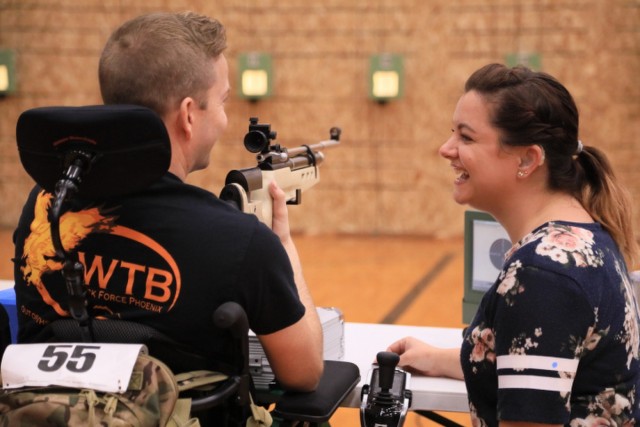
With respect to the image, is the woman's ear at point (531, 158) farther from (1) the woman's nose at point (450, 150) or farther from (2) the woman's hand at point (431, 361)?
(2) the woman's hand at point (431, 361)

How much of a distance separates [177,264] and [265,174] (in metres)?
0.63

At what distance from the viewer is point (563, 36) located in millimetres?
6441

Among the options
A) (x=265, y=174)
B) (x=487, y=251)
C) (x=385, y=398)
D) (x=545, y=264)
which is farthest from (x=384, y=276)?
(x=545, y=264)

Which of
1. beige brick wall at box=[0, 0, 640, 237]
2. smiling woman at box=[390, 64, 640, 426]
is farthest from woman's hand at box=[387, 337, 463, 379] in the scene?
beige brick wall at box=[0, 0, 640, 237]

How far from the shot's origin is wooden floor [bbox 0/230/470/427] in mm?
4586

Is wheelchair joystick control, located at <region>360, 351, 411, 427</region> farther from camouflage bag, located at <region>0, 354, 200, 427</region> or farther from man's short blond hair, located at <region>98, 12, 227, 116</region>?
man's short blond hair, located at <region>98, 12, 227, 116</region>

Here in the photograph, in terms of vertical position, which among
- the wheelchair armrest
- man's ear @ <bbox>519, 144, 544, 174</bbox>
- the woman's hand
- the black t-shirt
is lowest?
the woman's hand

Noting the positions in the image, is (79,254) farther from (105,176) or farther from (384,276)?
(384,276)

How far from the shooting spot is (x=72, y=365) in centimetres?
122

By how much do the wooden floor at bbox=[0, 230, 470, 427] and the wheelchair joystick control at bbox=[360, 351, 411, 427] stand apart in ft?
5.74

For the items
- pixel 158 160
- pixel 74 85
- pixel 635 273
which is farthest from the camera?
pixel 74 85

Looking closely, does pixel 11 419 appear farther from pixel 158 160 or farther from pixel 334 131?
pixel 334 131

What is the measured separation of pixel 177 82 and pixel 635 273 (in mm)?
1250

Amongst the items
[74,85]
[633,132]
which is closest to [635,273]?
[633,132]
